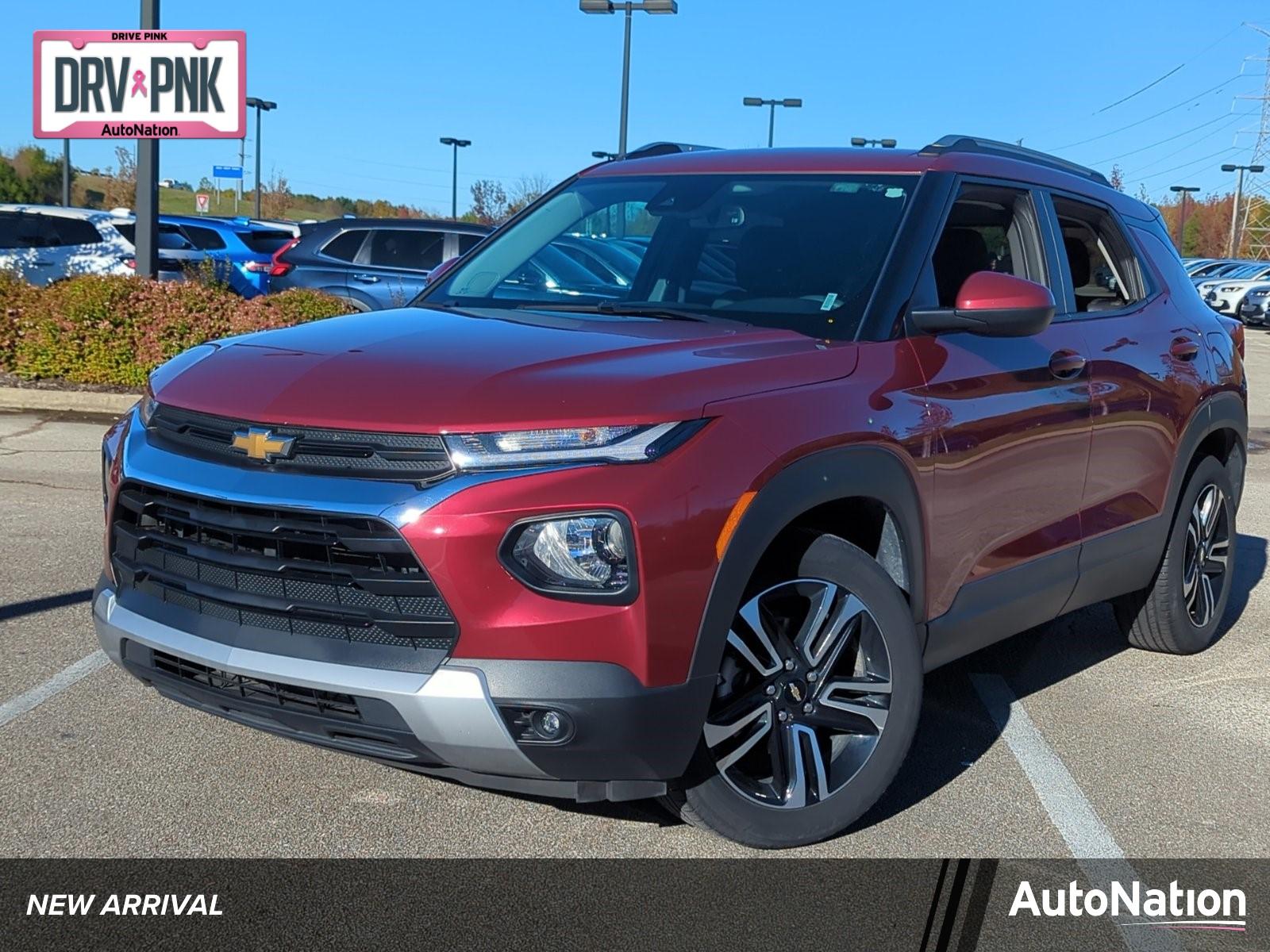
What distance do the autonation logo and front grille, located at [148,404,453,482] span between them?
1788 mm

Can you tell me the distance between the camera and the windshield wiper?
411 cm

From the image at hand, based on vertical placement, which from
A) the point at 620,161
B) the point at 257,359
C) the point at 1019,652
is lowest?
the point at 1019,652

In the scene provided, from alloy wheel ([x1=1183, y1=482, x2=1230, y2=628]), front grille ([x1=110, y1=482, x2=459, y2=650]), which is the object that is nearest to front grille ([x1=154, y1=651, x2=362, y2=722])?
front grille ([x1=110, y1=482, x2=459, y2=650])

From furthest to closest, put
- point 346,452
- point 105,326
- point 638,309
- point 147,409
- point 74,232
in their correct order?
point 74,232
point 105,326
point 638,309
point 147,409
point 346,452

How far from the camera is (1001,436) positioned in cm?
420

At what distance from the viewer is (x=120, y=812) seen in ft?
12.3

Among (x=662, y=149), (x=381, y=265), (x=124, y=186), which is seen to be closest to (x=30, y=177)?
(x=124, y=186)

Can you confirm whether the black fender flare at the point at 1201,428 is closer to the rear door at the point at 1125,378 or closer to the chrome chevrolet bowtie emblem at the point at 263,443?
the rear door at the point at 1125,378

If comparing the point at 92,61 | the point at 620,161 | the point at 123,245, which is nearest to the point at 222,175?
the point at 123,245

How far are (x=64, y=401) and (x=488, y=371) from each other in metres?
9.43

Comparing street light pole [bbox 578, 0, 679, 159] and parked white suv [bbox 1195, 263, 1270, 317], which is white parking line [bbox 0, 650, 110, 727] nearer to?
street light pole [bbox 578, 0, 679, 159]

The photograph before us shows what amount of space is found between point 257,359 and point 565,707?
1.28 m

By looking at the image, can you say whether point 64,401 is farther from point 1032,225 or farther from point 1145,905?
point 1145,905

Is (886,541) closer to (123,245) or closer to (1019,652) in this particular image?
(1019,652)
